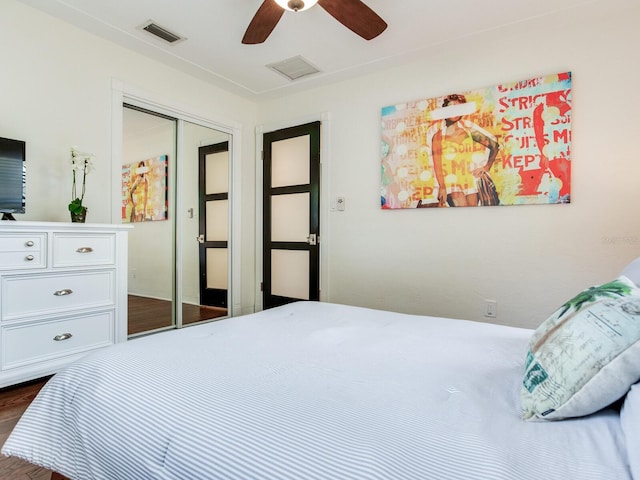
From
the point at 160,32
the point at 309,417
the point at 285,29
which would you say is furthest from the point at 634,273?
the point at 160,32

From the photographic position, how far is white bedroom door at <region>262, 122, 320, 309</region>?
12.1 feet

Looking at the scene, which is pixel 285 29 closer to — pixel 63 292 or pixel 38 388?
pixel 63 292

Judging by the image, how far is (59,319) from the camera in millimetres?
2264

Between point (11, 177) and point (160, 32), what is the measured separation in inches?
60.1

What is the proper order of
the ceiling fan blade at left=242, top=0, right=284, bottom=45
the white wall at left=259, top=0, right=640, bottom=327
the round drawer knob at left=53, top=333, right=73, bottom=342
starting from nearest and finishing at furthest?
the ceiling fan blade at left=242, top=0, right=284, bottom=45
the round drawer knob at left=53, top=333, right=73, bottom=342
the white wall at left=259, top=0, right=640, bottom=327

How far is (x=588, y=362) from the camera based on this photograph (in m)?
0.73

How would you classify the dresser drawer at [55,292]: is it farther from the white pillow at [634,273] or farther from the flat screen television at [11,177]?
the white pillow at [634,273]

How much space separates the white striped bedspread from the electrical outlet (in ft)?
5.21

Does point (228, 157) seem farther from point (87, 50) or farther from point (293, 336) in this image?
point (293, 336)

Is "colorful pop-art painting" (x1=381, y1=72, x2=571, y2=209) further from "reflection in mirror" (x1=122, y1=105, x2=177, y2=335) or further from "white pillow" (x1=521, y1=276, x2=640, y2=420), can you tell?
"reflection in mirror" (x1=122, y1=105, x2=177, y2=335)

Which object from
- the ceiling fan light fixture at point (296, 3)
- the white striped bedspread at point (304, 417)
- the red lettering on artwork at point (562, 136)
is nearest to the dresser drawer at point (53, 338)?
the white striped bedspread at point (304, 417)

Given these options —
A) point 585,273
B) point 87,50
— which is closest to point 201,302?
point 87,50

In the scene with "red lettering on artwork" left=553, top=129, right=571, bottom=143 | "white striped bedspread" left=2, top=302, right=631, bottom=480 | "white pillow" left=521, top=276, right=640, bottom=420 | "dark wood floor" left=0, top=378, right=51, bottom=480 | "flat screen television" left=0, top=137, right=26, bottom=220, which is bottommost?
"dark wood floor" left=0, top=378, right=51, bottom=480

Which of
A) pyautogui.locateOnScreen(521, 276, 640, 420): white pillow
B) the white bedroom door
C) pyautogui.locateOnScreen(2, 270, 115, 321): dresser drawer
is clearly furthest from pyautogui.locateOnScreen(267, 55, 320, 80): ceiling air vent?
pyautogui.locateOnScreen(521, 276, 640, 420): white pillow
